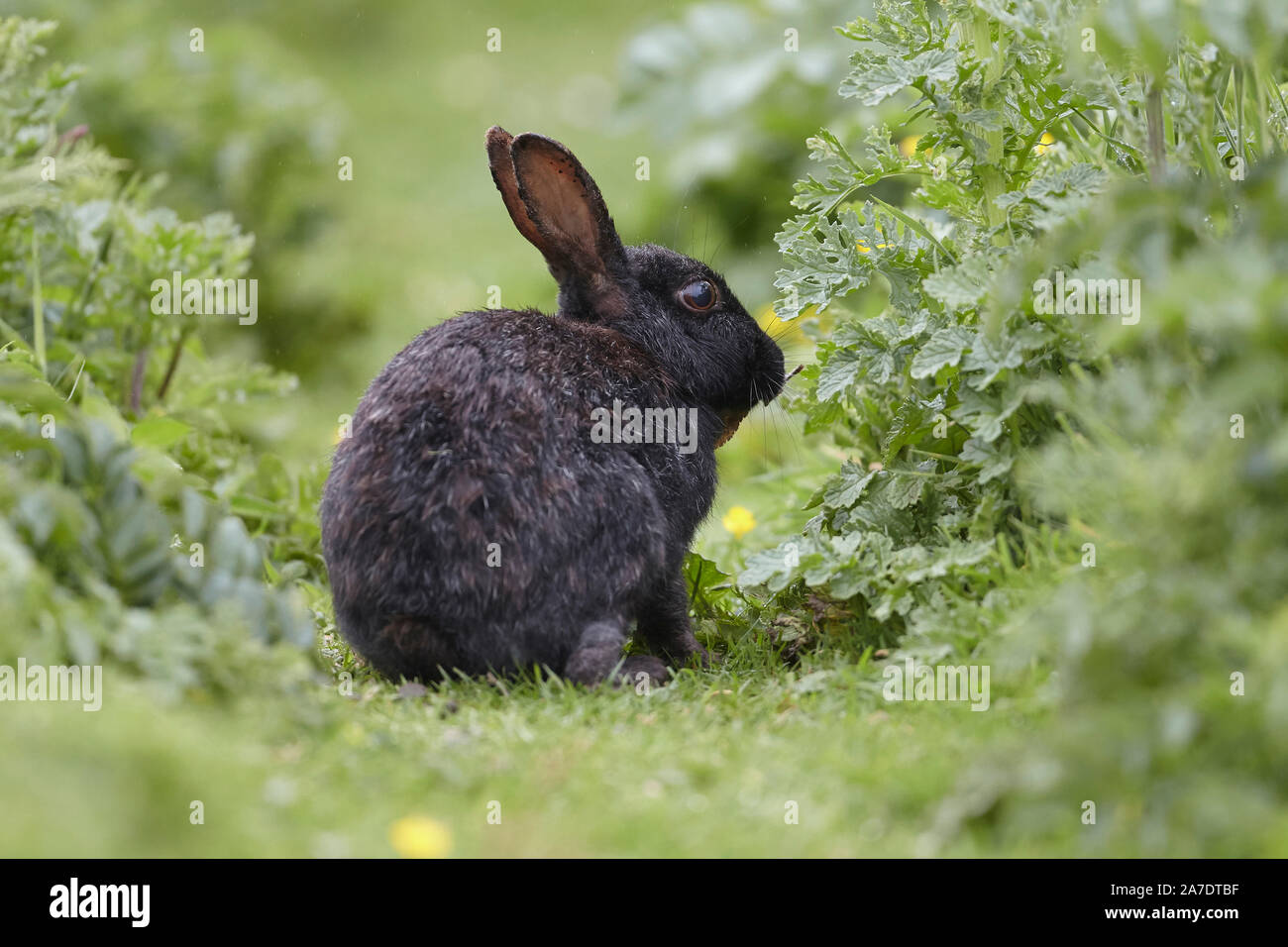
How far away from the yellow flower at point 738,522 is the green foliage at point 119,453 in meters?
1.67

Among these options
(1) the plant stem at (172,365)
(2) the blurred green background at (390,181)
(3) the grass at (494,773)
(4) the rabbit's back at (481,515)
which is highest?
(2) the blurred green background at (390,181)

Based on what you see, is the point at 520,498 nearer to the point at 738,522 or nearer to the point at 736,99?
the point at 738,522

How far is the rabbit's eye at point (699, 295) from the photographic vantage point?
472 cm

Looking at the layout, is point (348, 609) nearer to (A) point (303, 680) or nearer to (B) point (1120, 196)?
(A) point (303, 680)

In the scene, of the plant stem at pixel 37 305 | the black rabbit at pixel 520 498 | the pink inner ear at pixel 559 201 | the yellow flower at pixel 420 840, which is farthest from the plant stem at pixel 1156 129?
the plant stem at pixel 37 305

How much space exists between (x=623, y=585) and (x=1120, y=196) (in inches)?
75.4

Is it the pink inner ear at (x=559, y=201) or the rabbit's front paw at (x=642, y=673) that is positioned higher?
the pink inner ear at (x=559, y=201)

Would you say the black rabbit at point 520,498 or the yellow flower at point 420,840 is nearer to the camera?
the yellow flower at point 420,840

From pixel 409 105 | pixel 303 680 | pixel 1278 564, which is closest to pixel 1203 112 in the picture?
pixel 1278 564

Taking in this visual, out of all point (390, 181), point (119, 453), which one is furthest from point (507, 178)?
point (390, 181)

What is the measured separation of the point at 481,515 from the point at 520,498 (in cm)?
12

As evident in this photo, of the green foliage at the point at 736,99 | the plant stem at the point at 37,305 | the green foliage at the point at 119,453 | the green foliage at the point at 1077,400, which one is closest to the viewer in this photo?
the green foliage at the point at 1077,400

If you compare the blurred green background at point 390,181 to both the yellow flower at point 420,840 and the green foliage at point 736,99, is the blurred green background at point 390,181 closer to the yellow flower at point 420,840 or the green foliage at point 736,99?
the green foliage at point 736,99

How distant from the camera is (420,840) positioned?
2.55m
